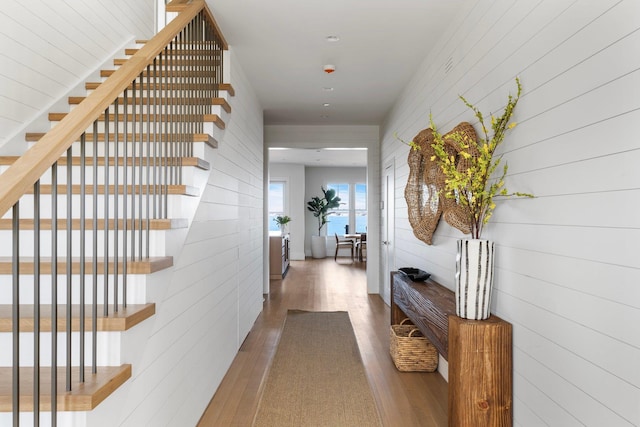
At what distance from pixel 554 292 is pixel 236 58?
130 inches

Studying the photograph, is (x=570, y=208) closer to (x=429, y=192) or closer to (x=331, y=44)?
(x=429, y=192)

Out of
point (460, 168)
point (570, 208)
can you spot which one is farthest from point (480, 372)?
point (460, 168)

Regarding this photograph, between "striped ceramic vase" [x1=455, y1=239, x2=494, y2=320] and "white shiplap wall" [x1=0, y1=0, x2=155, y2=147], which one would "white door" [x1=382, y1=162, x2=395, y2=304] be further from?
"white shiplap wall" [x1=0, y1=0, x2=155, y2=147]

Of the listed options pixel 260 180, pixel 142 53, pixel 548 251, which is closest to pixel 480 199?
pixel 548 251

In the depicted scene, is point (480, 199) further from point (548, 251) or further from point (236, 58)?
point (236, 58)

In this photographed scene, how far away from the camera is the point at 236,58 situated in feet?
12.8

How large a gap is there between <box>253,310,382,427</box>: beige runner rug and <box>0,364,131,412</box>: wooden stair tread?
4.55 ft

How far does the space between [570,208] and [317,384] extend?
231 cm

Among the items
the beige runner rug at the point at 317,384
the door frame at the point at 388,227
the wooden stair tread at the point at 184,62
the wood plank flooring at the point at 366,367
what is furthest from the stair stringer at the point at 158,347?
the door frame at the point at 388,227

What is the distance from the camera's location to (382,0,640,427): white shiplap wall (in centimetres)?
134

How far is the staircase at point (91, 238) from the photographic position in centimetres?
117

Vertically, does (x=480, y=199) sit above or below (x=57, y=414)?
above

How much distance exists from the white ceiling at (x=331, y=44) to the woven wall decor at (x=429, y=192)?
2.65 ft

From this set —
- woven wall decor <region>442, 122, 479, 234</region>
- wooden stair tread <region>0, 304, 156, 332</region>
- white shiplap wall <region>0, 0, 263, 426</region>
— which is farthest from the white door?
wooden stair tread <region>0, 304, 156, 332</region>
